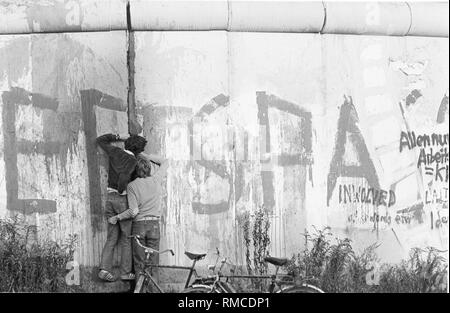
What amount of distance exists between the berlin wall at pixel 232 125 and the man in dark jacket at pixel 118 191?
0.40 ft

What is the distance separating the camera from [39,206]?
427 inches

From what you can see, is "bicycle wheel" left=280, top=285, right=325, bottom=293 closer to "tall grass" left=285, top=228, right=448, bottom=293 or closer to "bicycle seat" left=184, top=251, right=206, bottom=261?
"bicycle seat" left=184, top=251, right=206, bottom=261

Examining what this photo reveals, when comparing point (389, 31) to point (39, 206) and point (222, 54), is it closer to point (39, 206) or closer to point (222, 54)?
point (222, 54)

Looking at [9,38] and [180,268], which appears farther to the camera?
[9,38]

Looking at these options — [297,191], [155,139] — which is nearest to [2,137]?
[155,139]

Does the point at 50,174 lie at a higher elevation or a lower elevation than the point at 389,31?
lower

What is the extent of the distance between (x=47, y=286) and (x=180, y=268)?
5.19ft

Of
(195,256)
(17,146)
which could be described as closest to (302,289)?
(195,256)

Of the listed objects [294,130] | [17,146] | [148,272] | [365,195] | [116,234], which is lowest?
[148,272]

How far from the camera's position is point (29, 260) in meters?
10.7

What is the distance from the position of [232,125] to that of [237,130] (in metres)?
0.08

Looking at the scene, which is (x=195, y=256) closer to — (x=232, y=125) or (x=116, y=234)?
(x=116, y=234)

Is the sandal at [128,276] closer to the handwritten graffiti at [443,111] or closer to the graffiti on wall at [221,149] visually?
the graffiti on wall at [221,149]

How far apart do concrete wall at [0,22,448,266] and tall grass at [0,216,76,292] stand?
130mm
